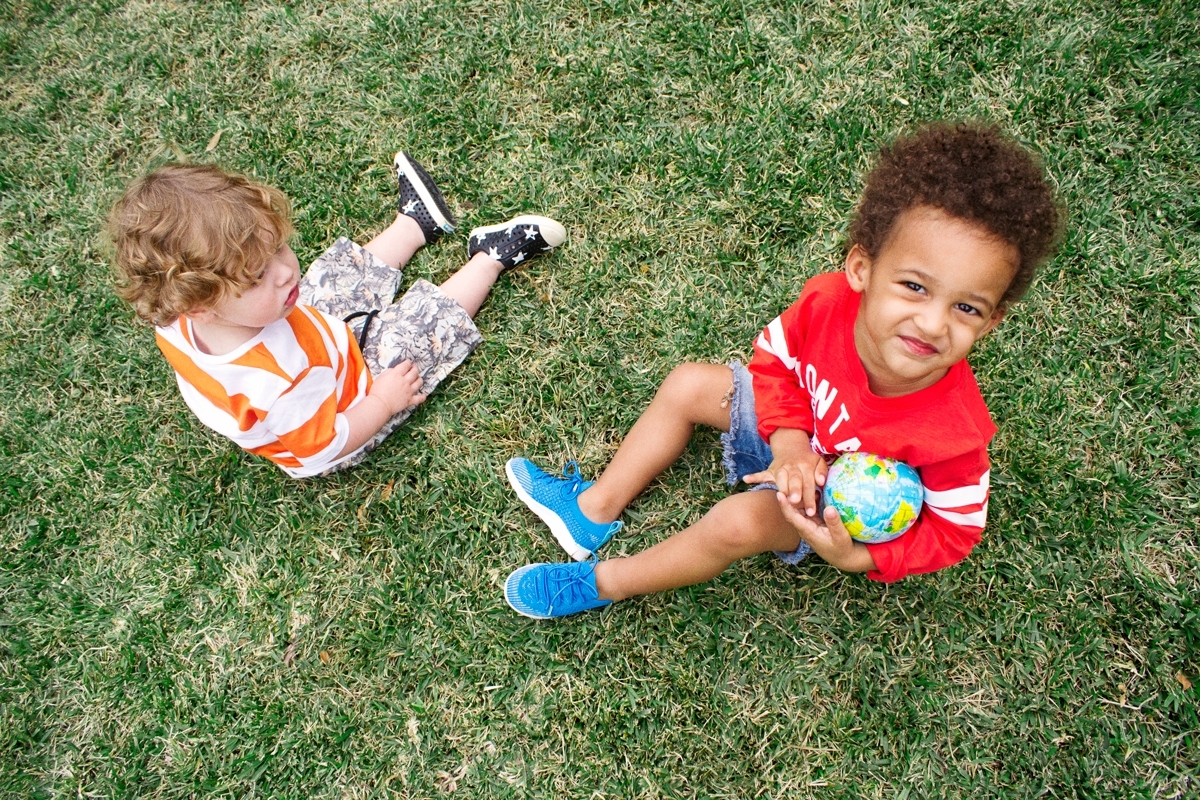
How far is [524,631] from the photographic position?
9.42 feet

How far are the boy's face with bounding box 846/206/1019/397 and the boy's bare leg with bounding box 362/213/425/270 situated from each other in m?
2.08

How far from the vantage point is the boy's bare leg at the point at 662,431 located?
2678 millimetres

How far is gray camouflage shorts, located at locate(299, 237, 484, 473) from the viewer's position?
3.13 metres

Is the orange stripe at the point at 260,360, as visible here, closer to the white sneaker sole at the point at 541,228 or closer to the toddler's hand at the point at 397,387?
the toddler's hand at the point at 397,387

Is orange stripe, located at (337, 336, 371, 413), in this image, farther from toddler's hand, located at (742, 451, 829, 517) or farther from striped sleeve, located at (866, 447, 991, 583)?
striped sleeve, located at (866, 447, 991, 583)

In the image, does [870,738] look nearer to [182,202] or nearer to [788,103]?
[788,103]

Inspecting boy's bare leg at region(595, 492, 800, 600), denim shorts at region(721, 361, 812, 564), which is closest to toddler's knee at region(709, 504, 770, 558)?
boy's bare leg at region(595, 492, 800, 600)

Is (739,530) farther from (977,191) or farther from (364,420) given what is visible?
(364,420)

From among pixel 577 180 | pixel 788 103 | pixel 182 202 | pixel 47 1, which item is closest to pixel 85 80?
pixel 47 1

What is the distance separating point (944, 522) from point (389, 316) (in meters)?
2.18

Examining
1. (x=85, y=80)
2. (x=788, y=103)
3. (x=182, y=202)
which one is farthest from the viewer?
(x=85, y=80)

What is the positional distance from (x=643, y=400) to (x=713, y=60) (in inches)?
62.6

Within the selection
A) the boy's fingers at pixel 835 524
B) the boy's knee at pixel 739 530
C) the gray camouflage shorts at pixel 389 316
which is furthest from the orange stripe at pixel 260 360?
the boy's fingers at pixel 835 524

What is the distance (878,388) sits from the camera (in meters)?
2.15
